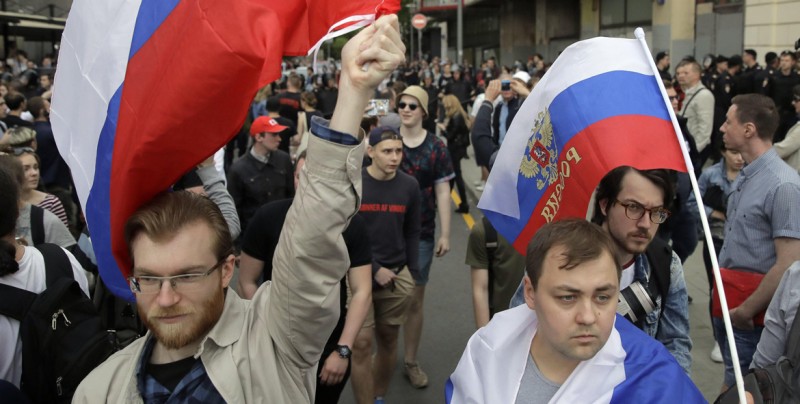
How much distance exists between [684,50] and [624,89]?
22633 mm

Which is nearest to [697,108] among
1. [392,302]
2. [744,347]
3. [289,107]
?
[744,347]

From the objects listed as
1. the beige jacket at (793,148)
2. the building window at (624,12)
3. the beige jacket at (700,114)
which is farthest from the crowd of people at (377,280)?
the building window at (624,12)

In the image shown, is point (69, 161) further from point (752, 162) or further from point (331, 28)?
point (752, 162)

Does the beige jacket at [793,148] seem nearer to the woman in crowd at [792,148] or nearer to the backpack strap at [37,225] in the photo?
A: the woman in crowd at [792,148]

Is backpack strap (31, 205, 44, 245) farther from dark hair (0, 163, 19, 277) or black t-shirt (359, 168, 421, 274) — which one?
black t-shirt (359, 168, 421, 274)

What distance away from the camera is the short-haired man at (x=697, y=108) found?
9164mm

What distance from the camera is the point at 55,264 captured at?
3057 mm

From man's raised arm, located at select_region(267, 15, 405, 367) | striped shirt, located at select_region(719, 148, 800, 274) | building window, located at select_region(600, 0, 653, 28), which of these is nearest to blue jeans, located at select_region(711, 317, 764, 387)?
striped shirt, located at select_region(719, 148, 800, 274)

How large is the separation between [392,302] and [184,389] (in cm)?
320

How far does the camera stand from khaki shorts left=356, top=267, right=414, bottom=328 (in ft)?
17.5

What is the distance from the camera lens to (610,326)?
7.52ft

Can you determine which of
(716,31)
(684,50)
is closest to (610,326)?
(716,31)

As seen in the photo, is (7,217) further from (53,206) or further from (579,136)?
(53,206)

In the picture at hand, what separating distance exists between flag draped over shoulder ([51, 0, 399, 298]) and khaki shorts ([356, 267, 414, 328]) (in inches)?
110
